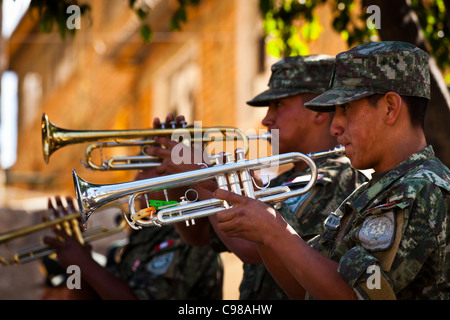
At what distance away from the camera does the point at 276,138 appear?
3957mm

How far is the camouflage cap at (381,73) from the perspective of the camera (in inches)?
109

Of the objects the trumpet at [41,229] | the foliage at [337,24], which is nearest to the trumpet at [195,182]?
the trumpet at [41,229]

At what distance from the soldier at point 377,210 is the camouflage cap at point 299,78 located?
99cm

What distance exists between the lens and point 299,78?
4051 millimetres

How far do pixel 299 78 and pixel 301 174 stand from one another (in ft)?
1.75

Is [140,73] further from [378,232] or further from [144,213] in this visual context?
[378,232]

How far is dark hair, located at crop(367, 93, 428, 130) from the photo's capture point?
2787 millimetres

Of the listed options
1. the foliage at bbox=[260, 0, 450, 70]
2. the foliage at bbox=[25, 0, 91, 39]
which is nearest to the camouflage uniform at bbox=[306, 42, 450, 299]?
the foliage at bbox=[260, 0, 450, 70]

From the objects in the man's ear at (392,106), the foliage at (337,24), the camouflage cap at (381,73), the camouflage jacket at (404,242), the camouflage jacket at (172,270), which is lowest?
the camouflage jacket at (172,270)

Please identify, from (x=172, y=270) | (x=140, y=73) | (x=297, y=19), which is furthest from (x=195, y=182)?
(x=140, y=73)

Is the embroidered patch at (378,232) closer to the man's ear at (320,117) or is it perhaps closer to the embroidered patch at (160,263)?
the man's ear at (320,117)
